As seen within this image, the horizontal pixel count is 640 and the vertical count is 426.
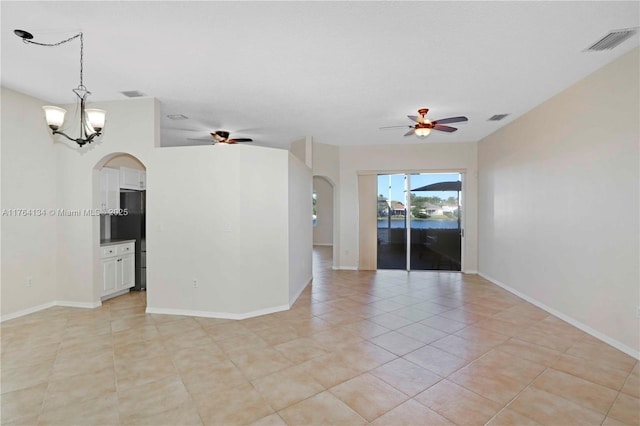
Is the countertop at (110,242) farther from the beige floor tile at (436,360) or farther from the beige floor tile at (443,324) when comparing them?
the beige floor tile at (443,324)

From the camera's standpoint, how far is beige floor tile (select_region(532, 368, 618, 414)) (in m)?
2.22

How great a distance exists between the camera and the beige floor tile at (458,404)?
2.06m

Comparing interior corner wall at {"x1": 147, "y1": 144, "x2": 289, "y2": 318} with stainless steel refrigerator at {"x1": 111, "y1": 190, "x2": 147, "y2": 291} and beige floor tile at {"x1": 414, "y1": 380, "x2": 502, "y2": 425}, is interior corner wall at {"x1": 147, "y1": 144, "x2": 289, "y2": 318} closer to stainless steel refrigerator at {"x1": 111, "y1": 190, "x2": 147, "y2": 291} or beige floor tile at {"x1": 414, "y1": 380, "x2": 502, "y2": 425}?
stainless steel refrigerator at {"x1": 111, "y1": 190, "x2": 147, "y2": 291}

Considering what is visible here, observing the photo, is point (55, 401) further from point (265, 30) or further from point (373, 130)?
point (373, 130)

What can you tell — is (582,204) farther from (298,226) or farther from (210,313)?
(210,313)

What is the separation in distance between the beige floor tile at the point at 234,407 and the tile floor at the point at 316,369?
10mm

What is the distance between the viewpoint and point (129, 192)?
5168 mm

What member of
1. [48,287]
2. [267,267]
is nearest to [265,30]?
[267,267]

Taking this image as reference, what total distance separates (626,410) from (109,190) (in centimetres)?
658

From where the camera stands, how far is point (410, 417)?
6.79 ft

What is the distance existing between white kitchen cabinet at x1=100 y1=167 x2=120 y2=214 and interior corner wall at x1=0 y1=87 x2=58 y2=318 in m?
0.59

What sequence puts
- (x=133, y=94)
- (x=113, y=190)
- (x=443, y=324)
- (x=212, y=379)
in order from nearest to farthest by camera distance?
1. (x=212, y=379)
2. (x=443, y=324)
3. (x=133, y=94)
4. (x=113, y=190)

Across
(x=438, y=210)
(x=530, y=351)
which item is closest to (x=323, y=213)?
(x=438, y=210)

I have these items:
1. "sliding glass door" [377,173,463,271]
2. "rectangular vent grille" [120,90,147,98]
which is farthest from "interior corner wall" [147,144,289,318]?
"sliding glass door" [377,173,463,271]
